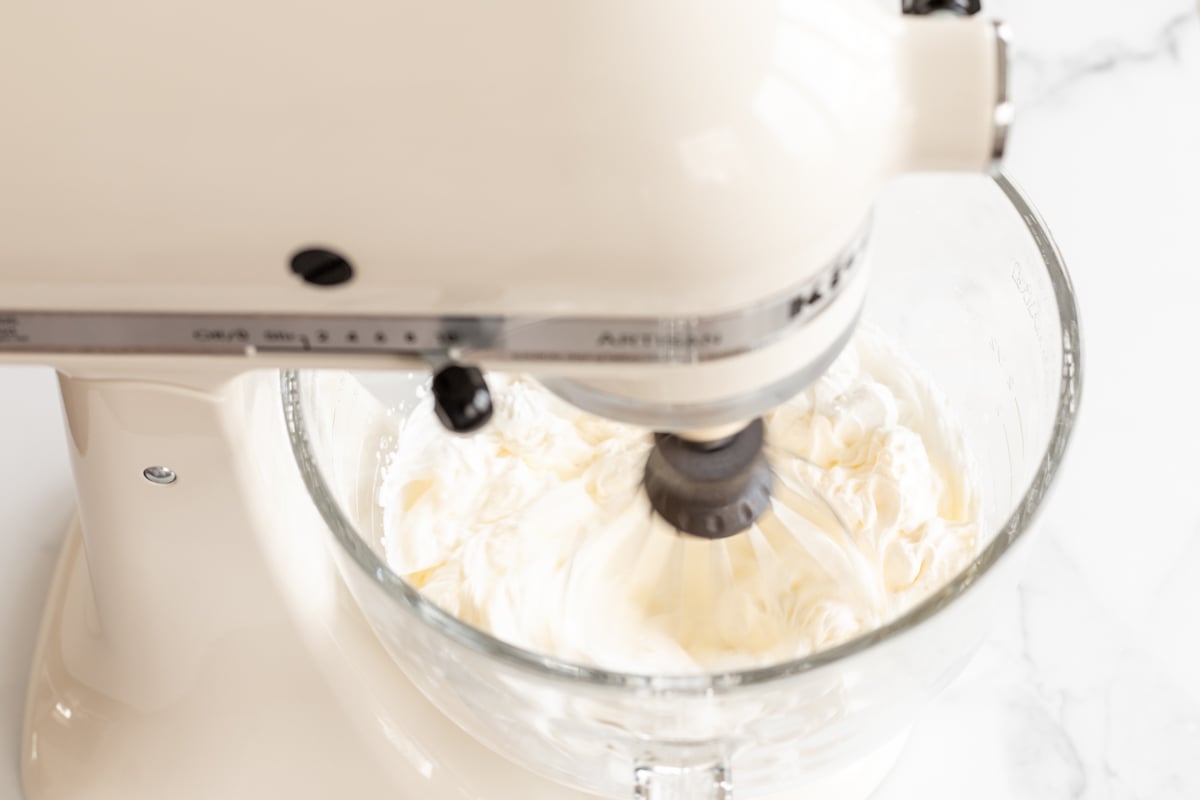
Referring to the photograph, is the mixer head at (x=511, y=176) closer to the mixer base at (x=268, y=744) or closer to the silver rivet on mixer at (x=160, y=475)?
the silver rivet on mixer at (x=160, y=475)

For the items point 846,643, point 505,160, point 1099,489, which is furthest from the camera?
point 1099,489

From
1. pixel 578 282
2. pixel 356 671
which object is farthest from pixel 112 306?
pixel 356 671

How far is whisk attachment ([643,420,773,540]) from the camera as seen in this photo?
52 centimetres

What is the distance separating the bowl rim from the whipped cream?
120 mm

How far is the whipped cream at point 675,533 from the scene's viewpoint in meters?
0.66

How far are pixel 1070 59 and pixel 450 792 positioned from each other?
2.19ft

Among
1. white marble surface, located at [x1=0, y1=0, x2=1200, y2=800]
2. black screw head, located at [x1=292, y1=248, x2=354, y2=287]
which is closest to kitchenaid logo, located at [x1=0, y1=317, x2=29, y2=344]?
black screw head, located at [x1=292, y1=248, x2=354, y2=287]

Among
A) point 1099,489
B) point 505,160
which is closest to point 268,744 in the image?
point 505,160

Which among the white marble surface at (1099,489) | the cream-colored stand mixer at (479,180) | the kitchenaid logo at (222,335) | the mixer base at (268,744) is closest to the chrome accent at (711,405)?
the cream-colored stand mixer at (479,180)

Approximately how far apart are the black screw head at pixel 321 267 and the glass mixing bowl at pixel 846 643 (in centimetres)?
16

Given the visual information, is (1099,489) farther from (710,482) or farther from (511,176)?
(511,176)

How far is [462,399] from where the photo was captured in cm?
42

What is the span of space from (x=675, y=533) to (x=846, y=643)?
133mm

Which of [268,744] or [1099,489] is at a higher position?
[1099,489]
